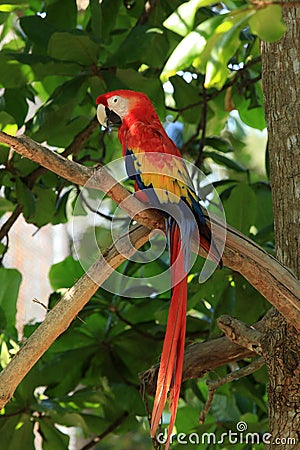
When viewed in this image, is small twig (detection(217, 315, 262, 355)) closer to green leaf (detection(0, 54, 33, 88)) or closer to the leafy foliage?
the leafy foliage

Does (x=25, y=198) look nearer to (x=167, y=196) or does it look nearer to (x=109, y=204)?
(x=109, y=204)

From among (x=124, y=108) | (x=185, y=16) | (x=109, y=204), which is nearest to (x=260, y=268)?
(x=185, y=16)

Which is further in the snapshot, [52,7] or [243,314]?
[52,7]

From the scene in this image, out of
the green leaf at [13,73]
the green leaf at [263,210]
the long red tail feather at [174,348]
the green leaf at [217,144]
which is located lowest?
the green leaf at [263,210]

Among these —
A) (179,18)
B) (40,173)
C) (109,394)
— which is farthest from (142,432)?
(179,18)

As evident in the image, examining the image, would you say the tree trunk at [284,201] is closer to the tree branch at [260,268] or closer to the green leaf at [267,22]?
the tree branch at [260,268]

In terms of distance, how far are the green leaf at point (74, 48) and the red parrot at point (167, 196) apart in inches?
4.5

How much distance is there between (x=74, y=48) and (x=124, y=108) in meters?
0.18

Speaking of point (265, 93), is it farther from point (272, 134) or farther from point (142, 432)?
point (142, 432)

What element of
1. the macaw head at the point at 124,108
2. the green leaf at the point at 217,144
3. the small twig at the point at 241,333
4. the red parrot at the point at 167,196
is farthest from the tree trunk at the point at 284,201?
the green leaf at the point at 217,144

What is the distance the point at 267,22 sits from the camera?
70cm

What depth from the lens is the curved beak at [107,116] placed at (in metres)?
1.62

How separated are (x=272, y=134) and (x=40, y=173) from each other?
70 centimetres

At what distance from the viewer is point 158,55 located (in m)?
1.81
